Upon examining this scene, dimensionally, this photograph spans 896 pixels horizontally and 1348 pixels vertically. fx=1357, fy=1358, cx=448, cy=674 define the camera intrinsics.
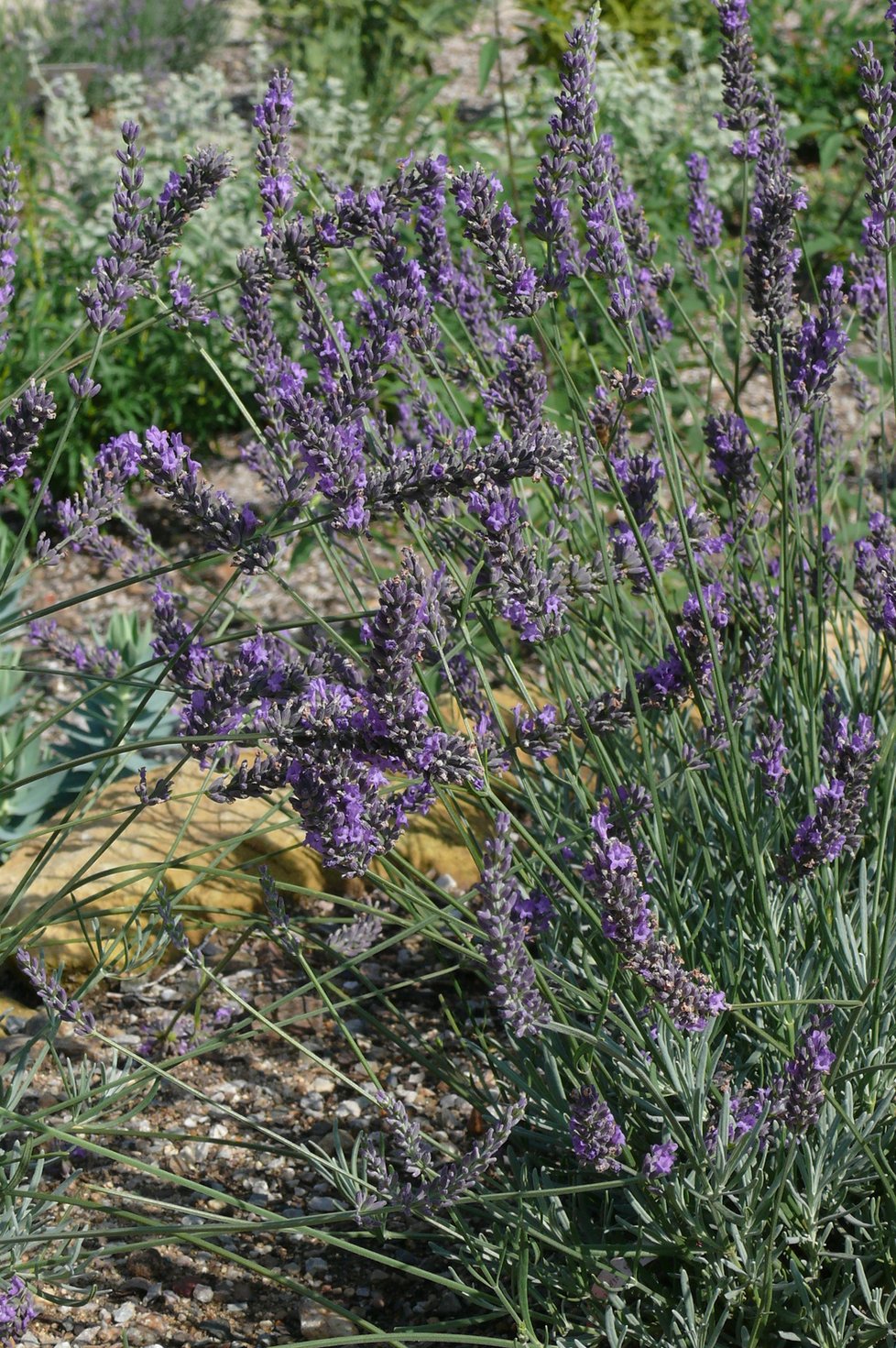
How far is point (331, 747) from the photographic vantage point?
5.02ft

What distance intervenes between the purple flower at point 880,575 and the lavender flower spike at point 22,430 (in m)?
1.14

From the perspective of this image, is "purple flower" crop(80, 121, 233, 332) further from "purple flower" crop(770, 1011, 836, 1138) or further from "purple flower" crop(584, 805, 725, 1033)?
"purple flower" crop(770, 1011, 836, 1138)

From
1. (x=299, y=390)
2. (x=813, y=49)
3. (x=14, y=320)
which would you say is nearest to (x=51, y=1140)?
(x=299, y=390)

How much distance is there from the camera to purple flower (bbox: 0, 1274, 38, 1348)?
1.76m

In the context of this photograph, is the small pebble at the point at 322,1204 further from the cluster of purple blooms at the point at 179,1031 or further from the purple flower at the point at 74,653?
the purple flower at the point at 74,653

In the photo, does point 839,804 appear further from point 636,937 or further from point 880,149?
point 880,149

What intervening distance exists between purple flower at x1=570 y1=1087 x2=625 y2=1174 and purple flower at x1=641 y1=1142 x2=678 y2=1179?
0.04 meters

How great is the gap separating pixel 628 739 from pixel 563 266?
0.88 meters

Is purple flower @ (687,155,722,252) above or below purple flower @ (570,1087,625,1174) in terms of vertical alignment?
above

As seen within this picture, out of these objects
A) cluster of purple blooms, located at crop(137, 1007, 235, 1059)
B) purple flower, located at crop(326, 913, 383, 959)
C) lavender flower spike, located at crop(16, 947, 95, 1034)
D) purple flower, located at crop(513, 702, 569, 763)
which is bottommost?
cluster of purple blooms, located at crop(137, 1007, 235, 1059)

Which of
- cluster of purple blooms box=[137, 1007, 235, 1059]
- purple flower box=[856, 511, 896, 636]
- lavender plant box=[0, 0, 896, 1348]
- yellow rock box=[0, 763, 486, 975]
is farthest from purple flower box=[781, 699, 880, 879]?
yellow rock box=[0, 763, 486, 975]

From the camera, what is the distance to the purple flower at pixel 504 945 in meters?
1.38

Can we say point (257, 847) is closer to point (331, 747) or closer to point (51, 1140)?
point (51, 1140)

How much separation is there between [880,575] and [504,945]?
36.5 inches
